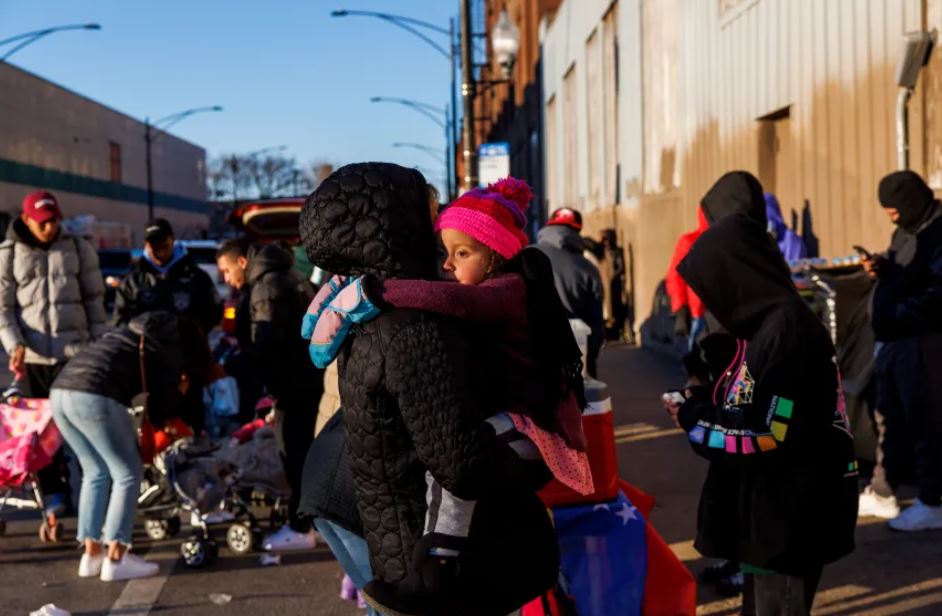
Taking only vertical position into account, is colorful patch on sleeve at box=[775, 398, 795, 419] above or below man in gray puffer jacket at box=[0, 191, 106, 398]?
below

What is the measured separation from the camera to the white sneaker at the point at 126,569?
21.1 feet

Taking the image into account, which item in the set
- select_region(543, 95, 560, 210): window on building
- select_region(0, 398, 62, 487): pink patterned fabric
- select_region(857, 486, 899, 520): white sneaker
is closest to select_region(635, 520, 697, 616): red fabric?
A: select_region(857, 486, 899, 520): white sneaker

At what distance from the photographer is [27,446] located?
696 cm

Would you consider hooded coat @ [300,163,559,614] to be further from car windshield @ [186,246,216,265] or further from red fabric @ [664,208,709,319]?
car windshield @ [186,246,216,265]

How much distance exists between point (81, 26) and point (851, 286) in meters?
28.8

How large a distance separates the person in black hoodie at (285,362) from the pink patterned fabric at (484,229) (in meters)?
4.01

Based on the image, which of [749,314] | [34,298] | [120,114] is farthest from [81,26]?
[120,114]

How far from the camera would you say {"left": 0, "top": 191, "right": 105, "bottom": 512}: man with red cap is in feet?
25.5

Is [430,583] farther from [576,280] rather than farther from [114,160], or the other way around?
[114,160]

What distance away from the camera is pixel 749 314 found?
3877 millimetres

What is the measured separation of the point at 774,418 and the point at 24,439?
194 inches

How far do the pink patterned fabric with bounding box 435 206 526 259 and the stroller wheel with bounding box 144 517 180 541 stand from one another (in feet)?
16.4

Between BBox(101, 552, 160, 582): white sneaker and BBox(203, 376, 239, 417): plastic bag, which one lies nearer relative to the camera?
BBox(101, 552, 160, 582): white sneaker

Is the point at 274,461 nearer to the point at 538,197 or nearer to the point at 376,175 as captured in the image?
the point at 376,175
